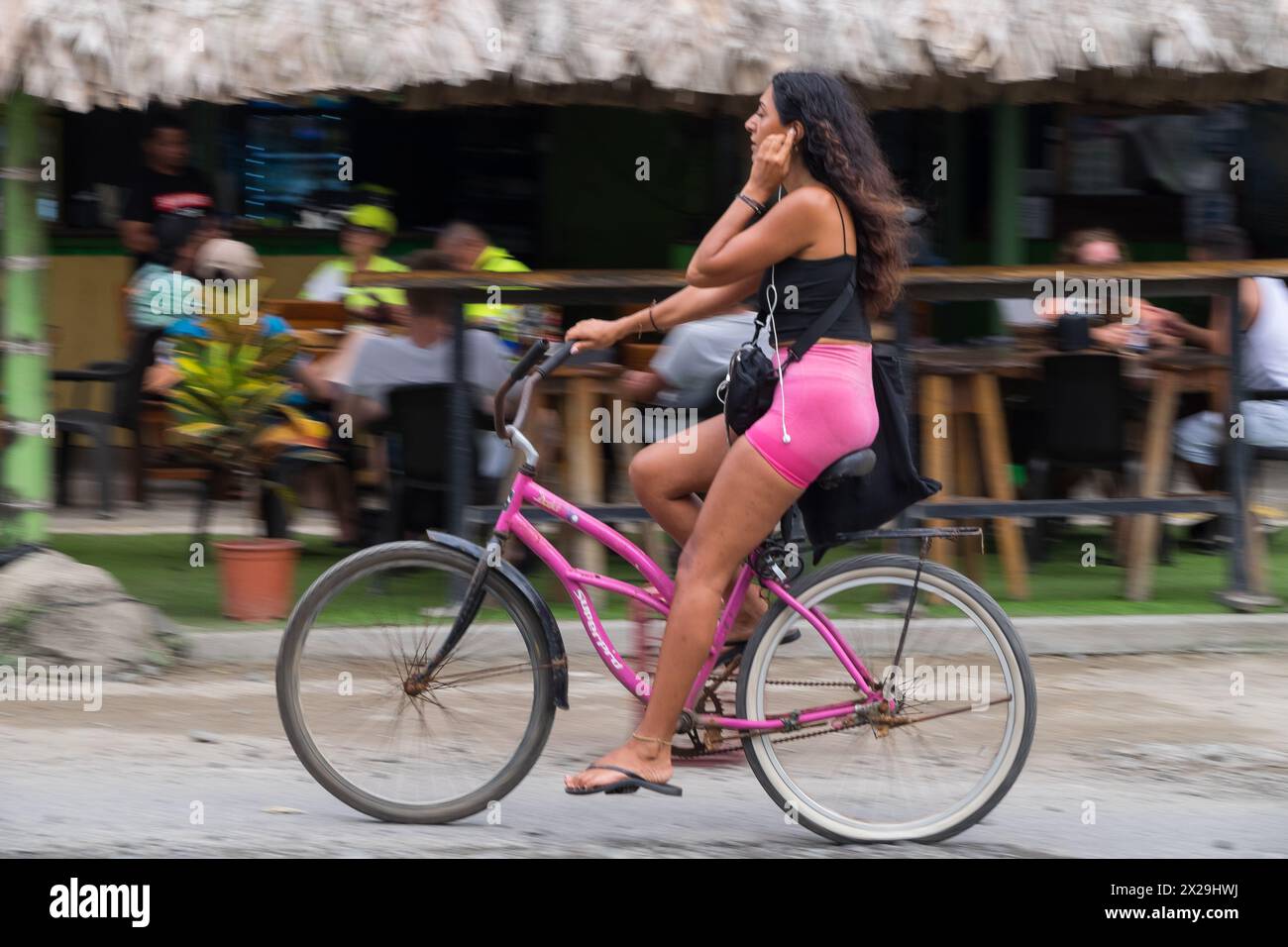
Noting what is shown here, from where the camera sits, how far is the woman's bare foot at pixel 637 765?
4.61 metres

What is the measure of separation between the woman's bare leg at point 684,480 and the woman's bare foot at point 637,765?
38 centimetres

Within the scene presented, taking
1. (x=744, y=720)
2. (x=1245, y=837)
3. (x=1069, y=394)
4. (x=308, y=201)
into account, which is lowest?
(x=1245, y=837)

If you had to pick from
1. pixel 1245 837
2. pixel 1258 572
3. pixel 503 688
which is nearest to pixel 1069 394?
pixel 1258 572

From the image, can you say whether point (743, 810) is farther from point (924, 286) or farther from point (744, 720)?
point (924, 286)

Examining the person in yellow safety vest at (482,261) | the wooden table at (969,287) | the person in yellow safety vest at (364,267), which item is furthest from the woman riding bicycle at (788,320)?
the person in yellow safety vest at (364,267)

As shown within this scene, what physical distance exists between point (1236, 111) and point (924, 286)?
21.5 feet

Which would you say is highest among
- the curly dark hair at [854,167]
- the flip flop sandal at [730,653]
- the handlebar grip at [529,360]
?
the curly dark hair at [854,167]

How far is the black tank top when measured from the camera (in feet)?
14.9

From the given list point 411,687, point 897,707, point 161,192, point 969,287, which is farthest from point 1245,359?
point 161,192

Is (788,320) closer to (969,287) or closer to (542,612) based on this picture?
(542,612)

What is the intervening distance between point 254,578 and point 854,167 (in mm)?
3733

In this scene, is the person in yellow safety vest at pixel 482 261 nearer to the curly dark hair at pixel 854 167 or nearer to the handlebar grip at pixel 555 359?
the handlebar grip at pixel 555 359

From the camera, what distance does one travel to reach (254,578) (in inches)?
289

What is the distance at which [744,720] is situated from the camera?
4609 mm
